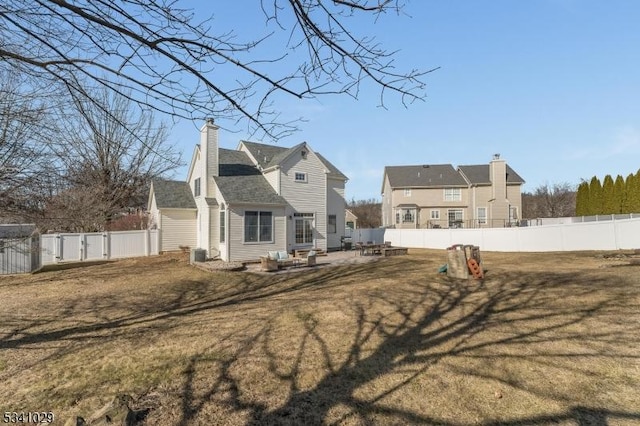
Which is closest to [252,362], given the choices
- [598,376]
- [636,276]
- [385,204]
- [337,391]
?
[337,391]

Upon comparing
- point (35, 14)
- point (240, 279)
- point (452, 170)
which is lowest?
point (240, 279)

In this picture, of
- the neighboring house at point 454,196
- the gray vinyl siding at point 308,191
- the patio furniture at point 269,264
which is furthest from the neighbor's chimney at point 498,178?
the patio furniture at point 269,264

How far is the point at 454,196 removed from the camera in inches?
1577

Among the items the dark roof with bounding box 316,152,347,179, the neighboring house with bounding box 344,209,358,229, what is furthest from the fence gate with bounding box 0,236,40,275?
the neighboring house with bounding box 344,209,358,229

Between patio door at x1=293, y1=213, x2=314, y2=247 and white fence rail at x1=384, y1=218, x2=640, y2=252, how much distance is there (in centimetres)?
1178

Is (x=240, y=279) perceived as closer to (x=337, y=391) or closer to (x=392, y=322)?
(x=392, y=322)

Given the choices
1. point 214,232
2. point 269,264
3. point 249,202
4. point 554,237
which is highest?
point 249,202

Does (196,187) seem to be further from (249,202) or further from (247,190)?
(249,202)

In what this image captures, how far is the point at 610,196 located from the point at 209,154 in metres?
36.4

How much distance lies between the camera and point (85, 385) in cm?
424

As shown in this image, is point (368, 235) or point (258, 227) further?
point (368, 235)

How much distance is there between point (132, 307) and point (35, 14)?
720 centimetres

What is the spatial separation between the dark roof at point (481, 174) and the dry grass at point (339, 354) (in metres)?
30.9

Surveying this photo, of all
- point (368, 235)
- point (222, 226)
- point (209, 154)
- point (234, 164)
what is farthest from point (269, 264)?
point (368, 235)
